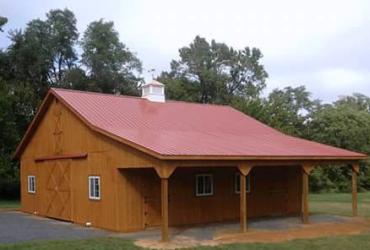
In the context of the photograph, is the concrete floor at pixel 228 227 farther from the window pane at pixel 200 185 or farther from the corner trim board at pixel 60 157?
the corner trim board at pixel 60 157

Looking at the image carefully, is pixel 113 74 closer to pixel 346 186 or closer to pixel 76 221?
pixel 346 186

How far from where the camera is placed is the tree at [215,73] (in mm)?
53969

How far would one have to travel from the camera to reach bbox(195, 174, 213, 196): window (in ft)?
67.4

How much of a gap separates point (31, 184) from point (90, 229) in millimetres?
7741

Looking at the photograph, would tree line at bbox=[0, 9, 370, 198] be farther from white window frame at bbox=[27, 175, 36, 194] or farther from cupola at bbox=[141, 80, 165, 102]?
cupola at bbox=[141, 80, 165, 102]

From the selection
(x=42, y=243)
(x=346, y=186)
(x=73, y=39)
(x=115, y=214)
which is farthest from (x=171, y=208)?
(x=73, y=39)

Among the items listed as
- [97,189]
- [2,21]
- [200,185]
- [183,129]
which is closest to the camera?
[97,189]

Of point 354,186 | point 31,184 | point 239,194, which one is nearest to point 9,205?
point 31,184

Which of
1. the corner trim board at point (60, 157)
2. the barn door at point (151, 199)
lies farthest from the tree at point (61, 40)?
the barn door at point (151, 199)

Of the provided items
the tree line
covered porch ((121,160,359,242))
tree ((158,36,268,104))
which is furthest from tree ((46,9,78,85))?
covered porch ((121,160,359,242))

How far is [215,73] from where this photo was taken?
54750 millimetres

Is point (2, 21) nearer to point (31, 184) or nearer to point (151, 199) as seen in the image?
point (31, 184)

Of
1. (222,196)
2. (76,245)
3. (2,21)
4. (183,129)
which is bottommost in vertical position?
(76,245)

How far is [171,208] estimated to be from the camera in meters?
19.5
